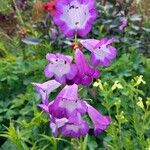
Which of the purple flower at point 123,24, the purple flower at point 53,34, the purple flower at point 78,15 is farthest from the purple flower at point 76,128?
the purple flower at point 123,24

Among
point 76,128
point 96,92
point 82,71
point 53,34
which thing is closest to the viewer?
point 82,71

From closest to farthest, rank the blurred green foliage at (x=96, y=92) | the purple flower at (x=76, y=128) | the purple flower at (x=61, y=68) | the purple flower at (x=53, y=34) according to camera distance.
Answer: the purple flower at (x=61, y=68) → the purple flower at (x=76, y=128) → the blurred green foliage at (x=96, y=92) → the purple flower at (x=53, y=34)

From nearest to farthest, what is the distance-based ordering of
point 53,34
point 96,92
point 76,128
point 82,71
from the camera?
point 82,71, point 76,128, point 96,92, point 53,34

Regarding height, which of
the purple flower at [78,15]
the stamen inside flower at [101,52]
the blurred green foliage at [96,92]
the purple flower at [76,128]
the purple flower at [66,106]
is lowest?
the blurred green foliage at [96,92]

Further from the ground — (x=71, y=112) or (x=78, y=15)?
(x=78, y=15)

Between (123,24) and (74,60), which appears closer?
(74,60)

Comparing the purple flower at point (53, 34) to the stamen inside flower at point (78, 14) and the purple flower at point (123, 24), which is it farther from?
the stamen inside flower at point (78, 14)

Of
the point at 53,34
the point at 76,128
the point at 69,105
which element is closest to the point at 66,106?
the point at 69,105

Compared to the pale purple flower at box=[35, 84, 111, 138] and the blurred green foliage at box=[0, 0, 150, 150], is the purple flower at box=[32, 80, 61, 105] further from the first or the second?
the blurred green foliage at box=[0, 0, 150, 150]

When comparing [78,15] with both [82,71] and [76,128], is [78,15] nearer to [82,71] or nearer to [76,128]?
[82,71]

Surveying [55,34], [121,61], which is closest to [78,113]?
[121,61]
